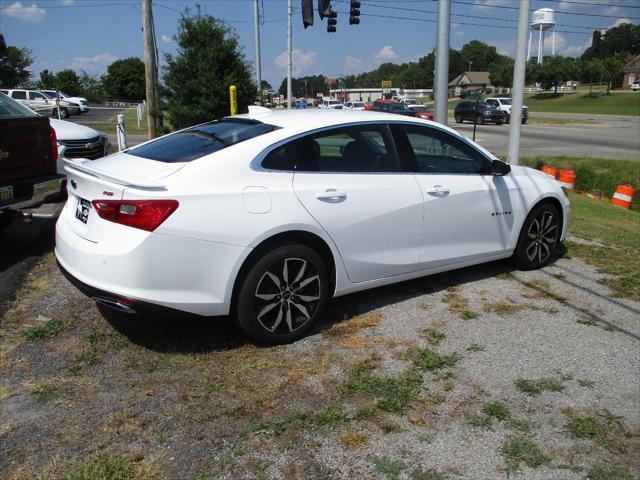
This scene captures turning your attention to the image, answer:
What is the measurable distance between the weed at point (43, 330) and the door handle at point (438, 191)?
306 centimetres

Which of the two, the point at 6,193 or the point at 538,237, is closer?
the point at 6,193

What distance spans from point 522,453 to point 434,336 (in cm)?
142

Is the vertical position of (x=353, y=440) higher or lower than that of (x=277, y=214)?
lower

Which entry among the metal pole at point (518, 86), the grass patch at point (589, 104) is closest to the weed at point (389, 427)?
the metal pole at point (518, 86)

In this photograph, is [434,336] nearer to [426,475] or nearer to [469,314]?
[469,314]

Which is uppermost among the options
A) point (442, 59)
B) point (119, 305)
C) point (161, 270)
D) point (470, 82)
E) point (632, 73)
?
point (632, 73)

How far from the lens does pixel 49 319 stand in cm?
441

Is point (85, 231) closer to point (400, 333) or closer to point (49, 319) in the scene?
point (49, 319)

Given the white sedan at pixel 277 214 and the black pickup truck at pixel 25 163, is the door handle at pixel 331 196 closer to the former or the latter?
the white sedan at pixel 277 214

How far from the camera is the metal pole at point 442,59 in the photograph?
10120 millimetres

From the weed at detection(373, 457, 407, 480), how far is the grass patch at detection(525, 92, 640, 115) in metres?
60.4

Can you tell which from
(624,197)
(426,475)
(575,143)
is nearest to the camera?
(426,475)

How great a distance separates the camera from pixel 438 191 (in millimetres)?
4781

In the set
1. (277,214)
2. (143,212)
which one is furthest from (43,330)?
(277,214)
